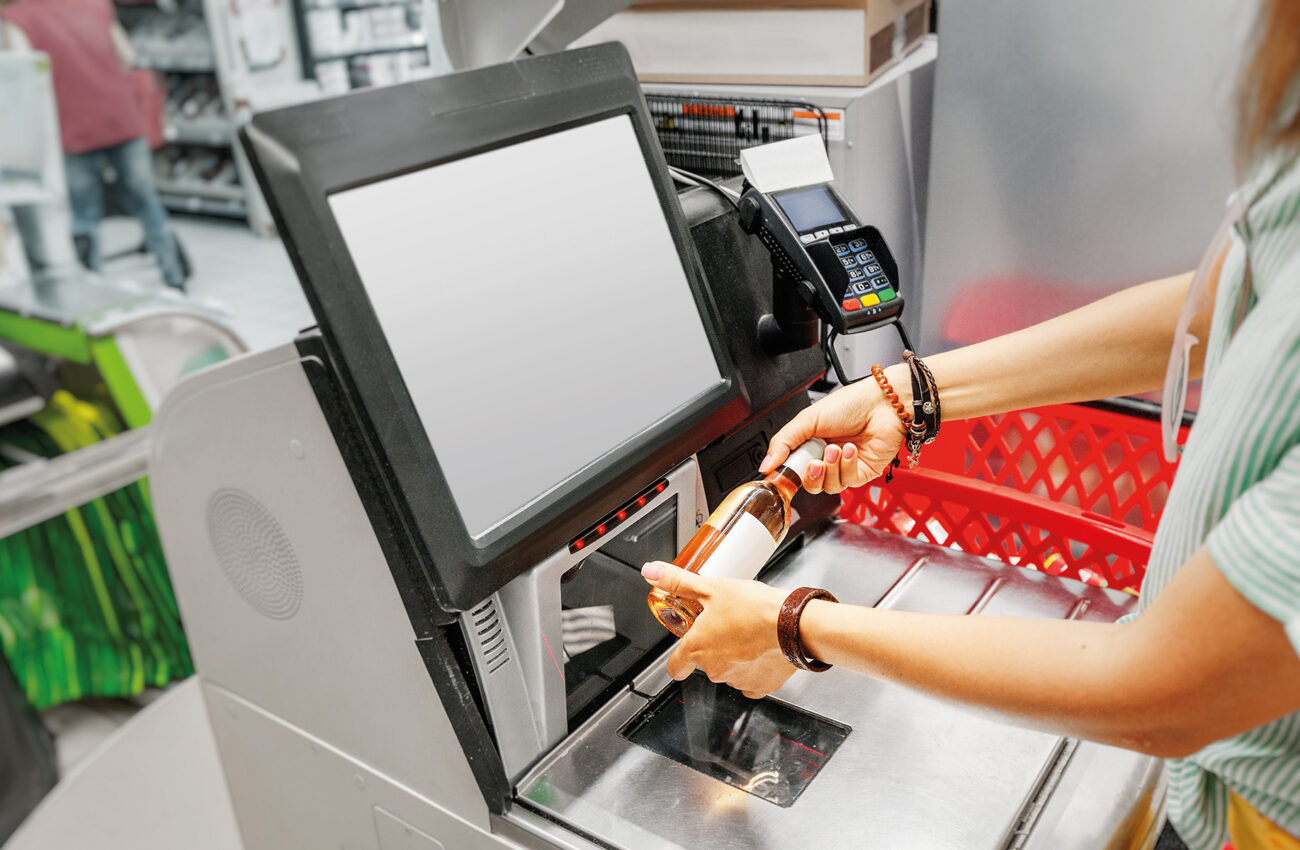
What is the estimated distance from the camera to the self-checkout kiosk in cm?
90

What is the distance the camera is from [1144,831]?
1113 millimetres

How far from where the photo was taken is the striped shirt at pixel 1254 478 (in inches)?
23.3

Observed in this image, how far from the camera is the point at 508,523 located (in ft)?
3.19

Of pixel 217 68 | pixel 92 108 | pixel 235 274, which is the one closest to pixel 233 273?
pixel 235 274

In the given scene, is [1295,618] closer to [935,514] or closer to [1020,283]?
[935,514]

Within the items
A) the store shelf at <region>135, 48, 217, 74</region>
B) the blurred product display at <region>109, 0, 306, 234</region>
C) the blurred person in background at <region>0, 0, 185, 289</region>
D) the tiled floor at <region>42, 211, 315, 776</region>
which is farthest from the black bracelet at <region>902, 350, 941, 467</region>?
the store shelf at <region>135, 48, 217, 74</region>

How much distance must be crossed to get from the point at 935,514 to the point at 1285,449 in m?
0.95

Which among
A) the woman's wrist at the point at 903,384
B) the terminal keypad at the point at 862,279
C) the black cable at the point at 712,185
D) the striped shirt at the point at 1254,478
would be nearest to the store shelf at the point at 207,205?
the black cable at the point at 712,185

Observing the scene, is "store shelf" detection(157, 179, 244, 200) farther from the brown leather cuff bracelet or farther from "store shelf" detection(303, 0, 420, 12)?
the brown leather cuff bracelet

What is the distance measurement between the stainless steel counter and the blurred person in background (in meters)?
3.99

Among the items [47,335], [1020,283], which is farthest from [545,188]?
[47,335]

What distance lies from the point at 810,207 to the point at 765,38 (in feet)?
1.75

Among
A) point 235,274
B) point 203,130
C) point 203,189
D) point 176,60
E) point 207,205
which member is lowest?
point 235,274

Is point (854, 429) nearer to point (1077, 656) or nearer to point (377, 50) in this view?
point (1077, 656)
